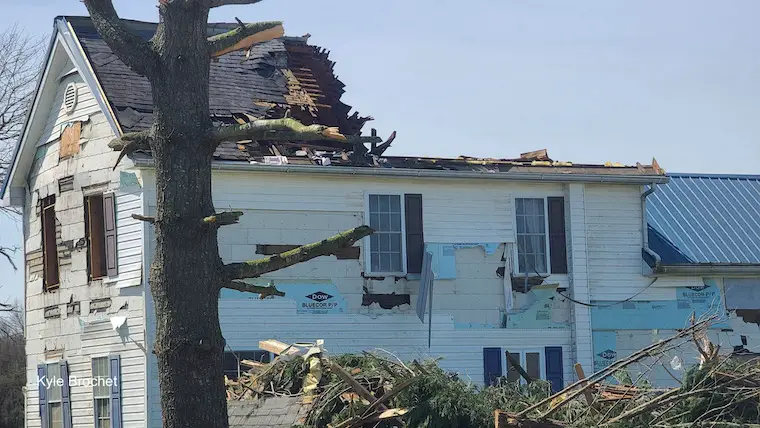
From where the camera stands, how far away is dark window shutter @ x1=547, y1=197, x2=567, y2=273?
20484 mm

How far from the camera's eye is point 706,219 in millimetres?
22844

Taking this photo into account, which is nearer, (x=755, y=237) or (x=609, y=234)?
(x=609, y=234)

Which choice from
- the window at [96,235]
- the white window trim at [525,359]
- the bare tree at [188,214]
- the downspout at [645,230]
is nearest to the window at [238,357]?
the window at [96,235]

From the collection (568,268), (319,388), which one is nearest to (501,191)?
(568,268)

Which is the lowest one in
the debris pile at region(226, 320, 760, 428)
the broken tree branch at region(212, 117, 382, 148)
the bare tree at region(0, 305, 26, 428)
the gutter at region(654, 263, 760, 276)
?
the bare tree at region(0, 305, 26, 428)

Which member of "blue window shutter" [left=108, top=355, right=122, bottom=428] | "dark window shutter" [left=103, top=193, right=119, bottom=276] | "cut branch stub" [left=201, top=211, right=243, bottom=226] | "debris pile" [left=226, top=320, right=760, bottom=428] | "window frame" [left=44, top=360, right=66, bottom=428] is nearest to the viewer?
"cut branch stub" [left=201, top=211, right=243, bottom=226]

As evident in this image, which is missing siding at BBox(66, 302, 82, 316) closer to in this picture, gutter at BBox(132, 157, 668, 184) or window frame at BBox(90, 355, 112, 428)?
window frame at BBox(90, 355, 112, 428)

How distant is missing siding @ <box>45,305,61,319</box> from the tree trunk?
41.2 feet

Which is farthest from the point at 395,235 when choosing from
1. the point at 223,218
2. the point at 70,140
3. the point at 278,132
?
the point at 223,218

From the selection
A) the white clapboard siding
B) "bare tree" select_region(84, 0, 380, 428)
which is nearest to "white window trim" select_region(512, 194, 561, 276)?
the white clapboard siding

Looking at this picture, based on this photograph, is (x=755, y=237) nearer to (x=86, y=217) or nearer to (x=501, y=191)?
(x=501, y=191)

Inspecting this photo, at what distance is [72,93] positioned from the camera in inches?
821

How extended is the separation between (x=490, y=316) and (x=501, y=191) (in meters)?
2.24

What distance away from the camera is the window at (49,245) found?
21250 mm
